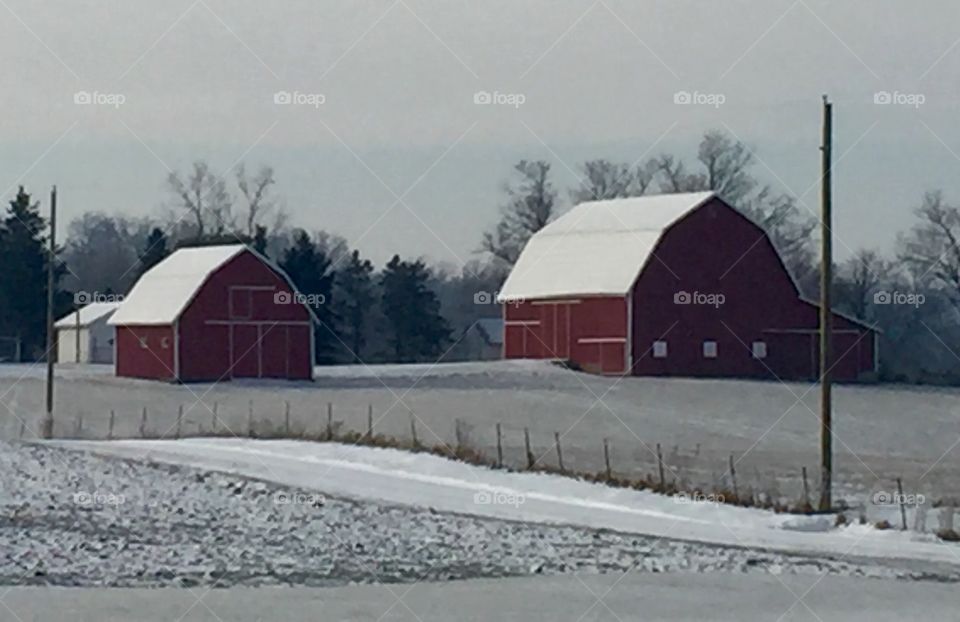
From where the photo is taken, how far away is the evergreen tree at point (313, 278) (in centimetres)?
8669

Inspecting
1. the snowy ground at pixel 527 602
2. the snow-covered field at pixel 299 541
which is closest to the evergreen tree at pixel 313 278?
the snow-covered field at pixel 299 541

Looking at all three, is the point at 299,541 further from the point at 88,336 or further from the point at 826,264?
the point at 88,336

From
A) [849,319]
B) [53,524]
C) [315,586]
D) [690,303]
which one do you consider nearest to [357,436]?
[53,524]

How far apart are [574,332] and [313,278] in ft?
74.0

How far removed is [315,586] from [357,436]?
73.5ft

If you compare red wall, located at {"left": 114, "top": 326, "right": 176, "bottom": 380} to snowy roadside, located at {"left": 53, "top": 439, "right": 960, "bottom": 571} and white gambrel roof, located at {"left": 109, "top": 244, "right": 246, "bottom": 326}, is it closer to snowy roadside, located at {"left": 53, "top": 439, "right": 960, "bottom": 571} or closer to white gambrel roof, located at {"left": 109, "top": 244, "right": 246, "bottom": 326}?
white gambrel roof, located at {"left": 109, "top": 244, "right": 246, "bottom": 326}

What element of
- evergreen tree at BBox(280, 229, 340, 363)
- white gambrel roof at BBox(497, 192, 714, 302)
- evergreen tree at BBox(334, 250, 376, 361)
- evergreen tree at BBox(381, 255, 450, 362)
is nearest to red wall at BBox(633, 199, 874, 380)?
white gambrel roof at BBox(497, 192, 714, 302)

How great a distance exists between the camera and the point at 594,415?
53.2 m

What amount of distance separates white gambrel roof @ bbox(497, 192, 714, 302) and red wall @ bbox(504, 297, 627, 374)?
47cm

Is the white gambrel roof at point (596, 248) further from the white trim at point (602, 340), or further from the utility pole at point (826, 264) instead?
the utility pole at point (826, 264)

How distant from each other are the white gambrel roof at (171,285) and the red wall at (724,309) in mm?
16544

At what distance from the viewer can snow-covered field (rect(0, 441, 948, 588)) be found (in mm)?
19500

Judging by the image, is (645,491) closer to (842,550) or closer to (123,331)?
(842,550)

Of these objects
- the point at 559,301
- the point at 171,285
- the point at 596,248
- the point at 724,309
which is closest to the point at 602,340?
the point at 559,301
